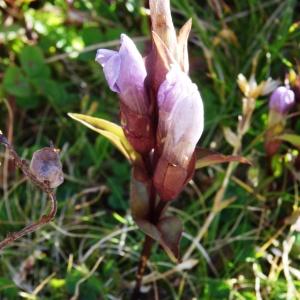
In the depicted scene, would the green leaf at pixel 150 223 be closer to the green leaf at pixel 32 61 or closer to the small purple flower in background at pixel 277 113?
the small purple flower in background at pixel 277 113

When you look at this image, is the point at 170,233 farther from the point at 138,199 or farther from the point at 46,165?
the point at 46,165

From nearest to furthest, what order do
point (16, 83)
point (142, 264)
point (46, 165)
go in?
1. point (46, 165)
2. point (142, 264)
3. point (16, 83)

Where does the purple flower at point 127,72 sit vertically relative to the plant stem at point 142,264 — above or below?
above

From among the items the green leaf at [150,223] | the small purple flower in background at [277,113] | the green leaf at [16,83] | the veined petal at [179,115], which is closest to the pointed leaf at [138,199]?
the green leaf at [150,223]

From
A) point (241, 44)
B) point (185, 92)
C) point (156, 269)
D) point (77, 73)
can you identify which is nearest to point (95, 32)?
point (77, 73)

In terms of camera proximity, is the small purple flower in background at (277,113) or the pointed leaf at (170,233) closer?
the pointed leaf at (170,233)

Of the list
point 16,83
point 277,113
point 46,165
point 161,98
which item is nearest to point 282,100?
point 277,113
